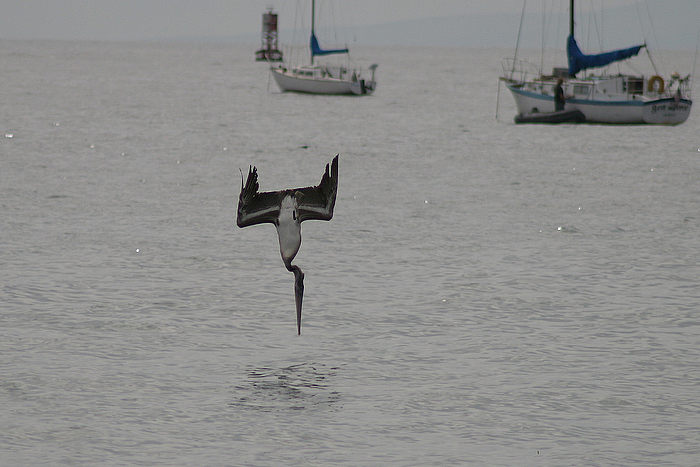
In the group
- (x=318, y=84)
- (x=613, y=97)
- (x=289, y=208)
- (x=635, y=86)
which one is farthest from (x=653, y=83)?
(x=289, y=208)

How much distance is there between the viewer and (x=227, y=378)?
15.4 m

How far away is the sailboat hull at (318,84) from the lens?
9862 centimetres

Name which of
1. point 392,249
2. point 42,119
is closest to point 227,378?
point 392,249

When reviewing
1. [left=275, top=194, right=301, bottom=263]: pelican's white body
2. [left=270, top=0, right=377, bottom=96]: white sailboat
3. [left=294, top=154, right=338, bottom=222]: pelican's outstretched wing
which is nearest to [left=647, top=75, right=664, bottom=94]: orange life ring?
[left=270, top=0, right=377, bottom=96]: white sailboat

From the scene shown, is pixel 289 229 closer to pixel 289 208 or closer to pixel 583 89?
pixel 289 208

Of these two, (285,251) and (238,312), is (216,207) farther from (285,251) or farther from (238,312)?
(285,251)

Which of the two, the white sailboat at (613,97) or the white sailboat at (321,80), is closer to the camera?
the white sailboat at (613,97)

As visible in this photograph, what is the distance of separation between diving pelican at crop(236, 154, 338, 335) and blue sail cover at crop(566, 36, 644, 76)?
176 ft

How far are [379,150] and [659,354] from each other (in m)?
38.6

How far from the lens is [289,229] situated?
11.5 meters

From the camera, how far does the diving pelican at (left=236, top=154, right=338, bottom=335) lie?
11484 mm

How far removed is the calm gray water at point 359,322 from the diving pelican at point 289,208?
2.68 metres

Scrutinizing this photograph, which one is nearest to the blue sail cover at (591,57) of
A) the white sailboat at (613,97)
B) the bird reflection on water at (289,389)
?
the white sailboat at (613,97)

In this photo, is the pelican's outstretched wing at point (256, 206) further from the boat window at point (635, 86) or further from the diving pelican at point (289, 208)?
the boat window at point (635, 86)
